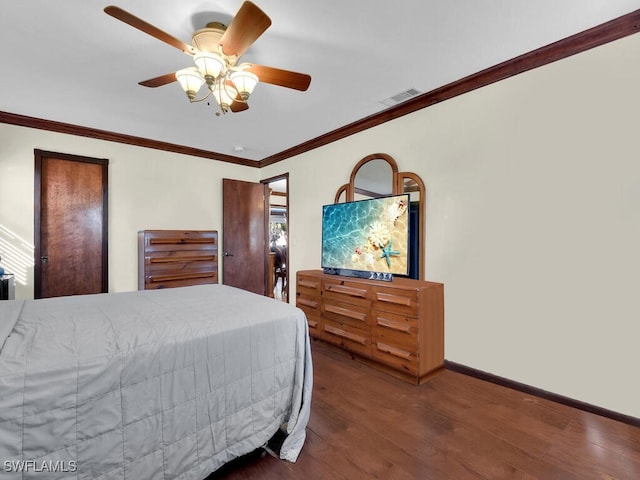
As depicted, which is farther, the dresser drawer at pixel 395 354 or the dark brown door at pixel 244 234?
the dark brown door at pixel 244 234

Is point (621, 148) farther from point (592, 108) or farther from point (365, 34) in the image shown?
point (365, 34)

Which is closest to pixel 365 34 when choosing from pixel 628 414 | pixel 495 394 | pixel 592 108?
pixel 592 108

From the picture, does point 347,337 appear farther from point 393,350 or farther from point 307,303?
point 307,303

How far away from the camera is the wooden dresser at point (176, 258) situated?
149 inches

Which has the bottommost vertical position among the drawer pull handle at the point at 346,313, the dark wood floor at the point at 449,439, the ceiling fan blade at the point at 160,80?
the dark wood floor at the point at 449,439

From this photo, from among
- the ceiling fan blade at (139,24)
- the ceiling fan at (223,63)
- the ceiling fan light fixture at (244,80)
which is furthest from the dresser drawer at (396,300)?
the ceiling fan blade at (139,24)

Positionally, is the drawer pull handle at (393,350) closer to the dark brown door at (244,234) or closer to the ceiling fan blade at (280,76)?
the ceiling fan blade at (280,76)

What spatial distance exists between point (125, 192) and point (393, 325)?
12.0 ft

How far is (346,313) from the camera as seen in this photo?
118 inches

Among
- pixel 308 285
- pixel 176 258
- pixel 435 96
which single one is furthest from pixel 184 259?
pixel 435 96

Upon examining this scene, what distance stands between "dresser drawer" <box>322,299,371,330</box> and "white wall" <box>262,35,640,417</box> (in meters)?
0.72

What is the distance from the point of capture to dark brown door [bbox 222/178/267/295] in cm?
476

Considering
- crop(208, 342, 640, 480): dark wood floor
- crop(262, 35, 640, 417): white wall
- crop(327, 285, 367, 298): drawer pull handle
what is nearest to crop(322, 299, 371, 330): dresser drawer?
crop(327, 285, 367, 298): drawer pull handle

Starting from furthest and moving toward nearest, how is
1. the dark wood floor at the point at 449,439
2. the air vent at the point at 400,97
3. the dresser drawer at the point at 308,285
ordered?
the dresser drawer at the point at 308,285, the air vent at the point at 400,97, the dark wood floor at the point at 449,439
